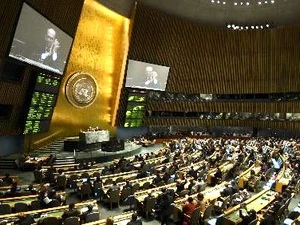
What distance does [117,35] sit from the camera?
26.5 metres

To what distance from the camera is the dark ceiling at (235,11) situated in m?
28.9

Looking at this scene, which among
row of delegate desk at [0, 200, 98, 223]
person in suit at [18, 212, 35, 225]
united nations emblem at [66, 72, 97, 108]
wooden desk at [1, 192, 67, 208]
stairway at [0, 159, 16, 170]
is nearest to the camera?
person in suit at [18, 212, 35, 225]

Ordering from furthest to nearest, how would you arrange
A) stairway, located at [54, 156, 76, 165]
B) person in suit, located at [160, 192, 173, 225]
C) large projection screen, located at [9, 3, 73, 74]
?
stairway, located at [54, 156, 76, 165] < large projection screen, located at [9, 3, 73, 74] < person in suit, located at [160, 192, 173, 225]

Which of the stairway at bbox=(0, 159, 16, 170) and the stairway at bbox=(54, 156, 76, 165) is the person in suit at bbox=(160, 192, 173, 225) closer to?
the stairway at bbox=(54, 156, 76, 165)

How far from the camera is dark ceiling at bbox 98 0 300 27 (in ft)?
94.9

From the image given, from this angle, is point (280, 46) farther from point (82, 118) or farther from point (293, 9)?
point (82, 118)

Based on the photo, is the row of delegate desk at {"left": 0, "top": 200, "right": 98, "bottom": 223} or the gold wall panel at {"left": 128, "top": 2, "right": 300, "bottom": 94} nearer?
the row of delegate desk at {"left": 0, "top": 200, "right": 98, "bottom": 223}

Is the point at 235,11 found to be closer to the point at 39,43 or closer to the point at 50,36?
the point at 50,36

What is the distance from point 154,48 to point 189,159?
1310 cm

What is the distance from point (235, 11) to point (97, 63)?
1475cm

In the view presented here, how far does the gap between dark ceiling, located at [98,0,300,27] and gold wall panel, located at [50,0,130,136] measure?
474 cm

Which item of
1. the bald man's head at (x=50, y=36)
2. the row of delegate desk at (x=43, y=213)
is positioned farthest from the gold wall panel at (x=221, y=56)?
the row of delegate desk at (x=43, y=213)

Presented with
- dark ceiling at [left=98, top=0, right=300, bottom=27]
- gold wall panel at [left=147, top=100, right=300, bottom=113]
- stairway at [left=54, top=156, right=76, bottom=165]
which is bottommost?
stairway at [left=54, top=156, right=76, bottom=165]

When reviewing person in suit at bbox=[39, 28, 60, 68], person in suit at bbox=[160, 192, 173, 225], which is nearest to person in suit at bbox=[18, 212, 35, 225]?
person in suit at bbox=[160, 192, 173, 225]
